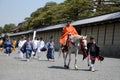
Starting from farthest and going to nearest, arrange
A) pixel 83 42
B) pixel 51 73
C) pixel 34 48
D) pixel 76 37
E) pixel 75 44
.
Result: pixel 34 48 → pixel 75 44 → pixel 76 37 → pixel 83 42 → pixel 51 73

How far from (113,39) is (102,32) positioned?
248 cm

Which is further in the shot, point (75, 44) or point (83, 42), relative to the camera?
point (75, 44)

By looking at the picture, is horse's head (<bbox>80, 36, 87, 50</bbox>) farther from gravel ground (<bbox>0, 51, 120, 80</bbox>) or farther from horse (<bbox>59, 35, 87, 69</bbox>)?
gravel ground (<bbox>0, 51, 120, 80</bbox>)

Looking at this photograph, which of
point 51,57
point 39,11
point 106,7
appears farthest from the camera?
point 39,11

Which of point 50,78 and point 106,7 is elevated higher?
point 106,7

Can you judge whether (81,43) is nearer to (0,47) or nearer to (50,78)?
(50,78)

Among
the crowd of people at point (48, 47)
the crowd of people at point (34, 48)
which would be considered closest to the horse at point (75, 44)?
the crowd of people at point (48, 47)

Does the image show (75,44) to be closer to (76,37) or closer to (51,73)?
(76,37)

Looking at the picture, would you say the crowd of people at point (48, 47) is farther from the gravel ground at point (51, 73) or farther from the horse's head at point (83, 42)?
the gravel ground at point (51, 73)

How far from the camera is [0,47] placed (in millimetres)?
29531

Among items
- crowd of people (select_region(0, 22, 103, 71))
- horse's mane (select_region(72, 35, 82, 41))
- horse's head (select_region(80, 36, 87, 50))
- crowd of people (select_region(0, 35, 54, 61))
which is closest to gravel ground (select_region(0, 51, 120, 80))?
crowd of people (select_region(0, 22, 103, 71))

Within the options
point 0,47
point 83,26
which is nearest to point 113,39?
point 83,26

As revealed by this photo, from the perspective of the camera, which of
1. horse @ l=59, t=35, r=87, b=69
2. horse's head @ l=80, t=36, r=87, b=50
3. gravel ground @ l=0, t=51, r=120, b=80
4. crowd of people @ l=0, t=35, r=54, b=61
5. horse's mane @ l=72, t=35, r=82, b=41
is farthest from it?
crowd of people @ l=0, t=35, r=54, b=61

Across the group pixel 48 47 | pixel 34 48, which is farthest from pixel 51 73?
pixel 34 48
